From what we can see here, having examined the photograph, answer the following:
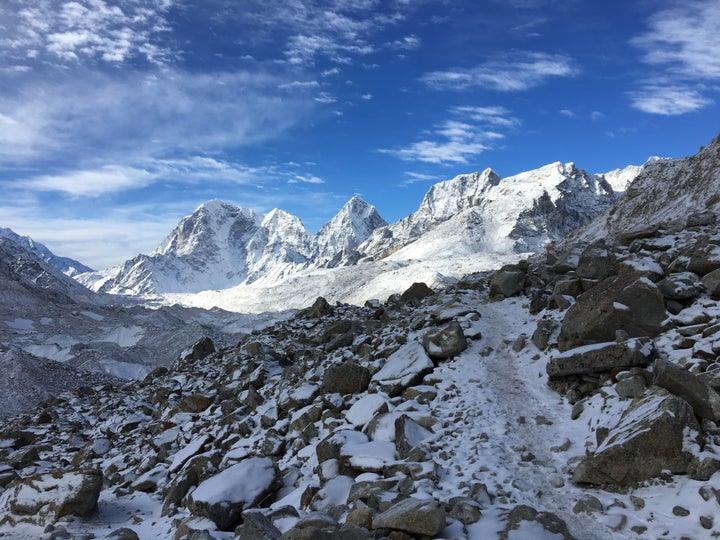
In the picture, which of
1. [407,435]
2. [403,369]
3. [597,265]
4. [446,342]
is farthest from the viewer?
[597,265]

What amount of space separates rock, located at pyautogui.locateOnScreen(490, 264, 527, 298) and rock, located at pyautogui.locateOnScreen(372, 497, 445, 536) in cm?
1289

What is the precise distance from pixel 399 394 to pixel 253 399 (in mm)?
5746

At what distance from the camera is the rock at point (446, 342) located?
43.8 feet

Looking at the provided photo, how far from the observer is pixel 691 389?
738 cm

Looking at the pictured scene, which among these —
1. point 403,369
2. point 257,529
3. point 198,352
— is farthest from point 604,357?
point 198,352

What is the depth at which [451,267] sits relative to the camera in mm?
112438

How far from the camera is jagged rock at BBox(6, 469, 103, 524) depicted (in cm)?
1029

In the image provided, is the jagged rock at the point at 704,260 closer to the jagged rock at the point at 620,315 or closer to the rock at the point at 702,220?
the jagged rock at the point at 620,315

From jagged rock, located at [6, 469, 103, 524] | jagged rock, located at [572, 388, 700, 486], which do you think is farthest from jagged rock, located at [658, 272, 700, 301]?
jagged rock, located at [6, 469, 103, 524]

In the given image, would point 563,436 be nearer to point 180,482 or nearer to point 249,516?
point 249,516

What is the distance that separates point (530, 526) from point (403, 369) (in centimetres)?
691

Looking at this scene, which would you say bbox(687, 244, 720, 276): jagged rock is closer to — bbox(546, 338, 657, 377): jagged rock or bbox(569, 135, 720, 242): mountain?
bbox(546, 338, 657, 377): jagged rock

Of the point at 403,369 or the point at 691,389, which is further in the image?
the point at 403,369

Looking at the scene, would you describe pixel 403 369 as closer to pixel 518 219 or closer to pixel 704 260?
pixel 704 260
